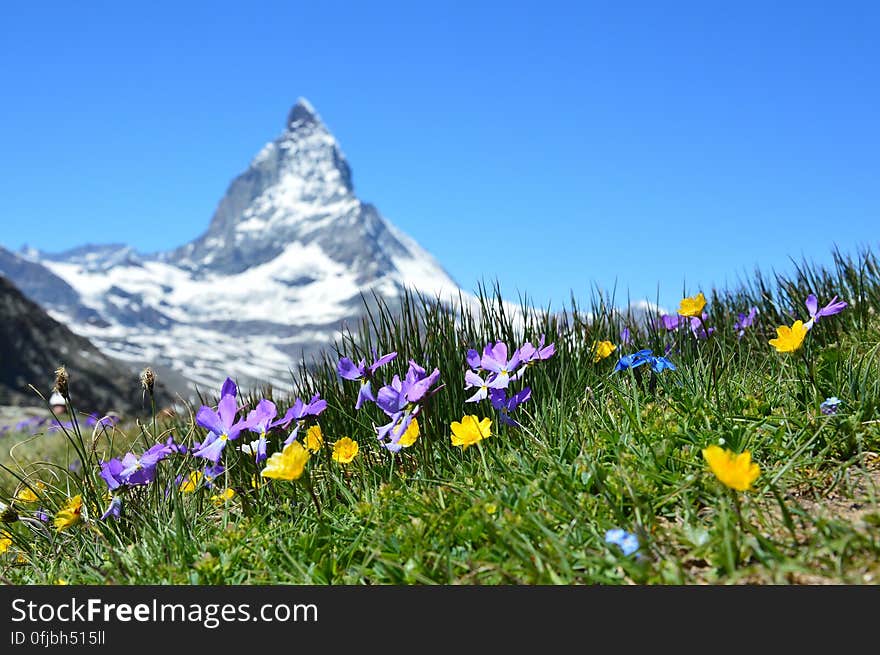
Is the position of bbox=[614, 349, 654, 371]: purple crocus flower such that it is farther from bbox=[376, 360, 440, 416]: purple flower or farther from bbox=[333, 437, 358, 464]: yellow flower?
bbox=[333, 437, 358, 464]: yellow flower

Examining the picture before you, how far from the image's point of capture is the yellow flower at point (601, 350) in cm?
391

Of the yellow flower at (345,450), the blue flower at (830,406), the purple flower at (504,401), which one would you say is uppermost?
the purple flower at (504,401)

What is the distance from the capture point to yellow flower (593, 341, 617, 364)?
154 inches

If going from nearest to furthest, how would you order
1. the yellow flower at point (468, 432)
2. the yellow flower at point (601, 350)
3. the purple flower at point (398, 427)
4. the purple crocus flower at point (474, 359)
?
the yellow flower at point (468, 432) → the purple flower at point (398, 427) → the purple crocus flower at point (474, 359) → the yellow flower at point (601, 350)

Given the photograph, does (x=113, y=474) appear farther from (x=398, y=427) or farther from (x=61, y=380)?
(x=398, y=427)

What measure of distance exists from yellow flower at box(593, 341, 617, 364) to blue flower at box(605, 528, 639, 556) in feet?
6.01

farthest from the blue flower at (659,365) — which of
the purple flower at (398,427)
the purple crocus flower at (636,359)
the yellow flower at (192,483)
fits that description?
the yellow flower at (192,483)

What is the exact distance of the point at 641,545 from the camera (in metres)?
2.08

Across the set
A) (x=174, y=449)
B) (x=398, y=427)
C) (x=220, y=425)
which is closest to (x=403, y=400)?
(x=398, y=427)

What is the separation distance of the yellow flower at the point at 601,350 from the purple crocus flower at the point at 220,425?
193 centimetres

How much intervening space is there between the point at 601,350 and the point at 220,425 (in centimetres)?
202

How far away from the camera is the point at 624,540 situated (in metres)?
2.12

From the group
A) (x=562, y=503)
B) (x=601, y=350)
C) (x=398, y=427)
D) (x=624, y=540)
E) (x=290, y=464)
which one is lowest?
(x=624, y=540)

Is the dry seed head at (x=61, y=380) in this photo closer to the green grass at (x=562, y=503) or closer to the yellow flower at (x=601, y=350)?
the green grass at (x=562, y=503)
